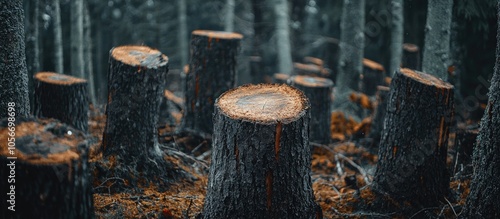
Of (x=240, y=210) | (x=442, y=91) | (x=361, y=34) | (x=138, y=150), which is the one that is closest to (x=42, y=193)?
(x=240, y=210)

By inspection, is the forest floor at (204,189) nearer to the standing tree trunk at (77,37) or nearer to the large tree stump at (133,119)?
the large tree stump at (133,119)

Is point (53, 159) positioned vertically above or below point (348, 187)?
above

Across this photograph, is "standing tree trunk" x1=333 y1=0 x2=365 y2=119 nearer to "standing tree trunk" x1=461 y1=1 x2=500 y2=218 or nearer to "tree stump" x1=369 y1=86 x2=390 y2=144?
"tree stump" x1=369 y1=86 x2=390 y2=144

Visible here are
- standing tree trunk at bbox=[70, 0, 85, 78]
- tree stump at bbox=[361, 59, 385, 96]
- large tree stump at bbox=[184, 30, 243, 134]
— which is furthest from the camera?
tree stump at bbox=[361, 59, 385, 96]

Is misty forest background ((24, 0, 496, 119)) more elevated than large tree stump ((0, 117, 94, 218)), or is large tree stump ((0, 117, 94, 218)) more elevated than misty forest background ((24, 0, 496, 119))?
misty forest background ((24, 0, 496, 119))

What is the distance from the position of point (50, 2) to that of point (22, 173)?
290 inches

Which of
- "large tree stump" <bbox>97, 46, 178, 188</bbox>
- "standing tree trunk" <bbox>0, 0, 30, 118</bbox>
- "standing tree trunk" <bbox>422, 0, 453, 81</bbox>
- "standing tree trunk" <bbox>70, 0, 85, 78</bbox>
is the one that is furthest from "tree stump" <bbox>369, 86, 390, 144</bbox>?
"standing tree trunk" <bbox>70, 0, 85, 78</bbox>

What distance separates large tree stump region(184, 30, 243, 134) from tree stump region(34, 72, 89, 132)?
154 cm

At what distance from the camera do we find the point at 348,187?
Result: 4.71m

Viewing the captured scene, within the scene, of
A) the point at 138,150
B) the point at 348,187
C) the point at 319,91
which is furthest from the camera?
the point at 319,91

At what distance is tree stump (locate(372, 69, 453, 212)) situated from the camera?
3.76 metres

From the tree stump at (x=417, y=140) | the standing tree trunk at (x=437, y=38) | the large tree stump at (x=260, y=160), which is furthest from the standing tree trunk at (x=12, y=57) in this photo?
the standing tree trunk at (x=437, y=38)

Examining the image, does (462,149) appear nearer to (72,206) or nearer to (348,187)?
(348,187)

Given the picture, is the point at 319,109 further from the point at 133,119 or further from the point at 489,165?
the point at 489,165
